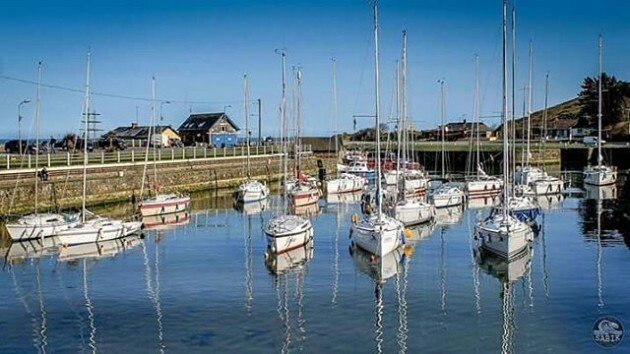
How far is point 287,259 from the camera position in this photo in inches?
1372

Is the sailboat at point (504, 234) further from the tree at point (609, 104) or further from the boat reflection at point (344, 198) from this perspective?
the tree at point (609, 104)

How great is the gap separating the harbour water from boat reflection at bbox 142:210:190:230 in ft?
14.8

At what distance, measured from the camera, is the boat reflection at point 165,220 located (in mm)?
47759

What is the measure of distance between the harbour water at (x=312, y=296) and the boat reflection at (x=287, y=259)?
10cm

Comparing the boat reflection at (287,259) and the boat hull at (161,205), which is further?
the boat hull at (161,205)

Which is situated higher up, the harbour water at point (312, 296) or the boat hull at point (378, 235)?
the boat hull at point (378, 235)

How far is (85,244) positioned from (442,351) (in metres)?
23.9

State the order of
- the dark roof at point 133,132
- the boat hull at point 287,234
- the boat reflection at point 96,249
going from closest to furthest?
1. the boat hull at point 287,234
2. the boat reflection at point 96,249
3. the dark roof at point 133,132

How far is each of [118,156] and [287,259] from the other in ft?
109

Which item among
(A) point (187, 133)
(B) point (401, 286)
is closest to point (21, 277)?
(B) point (401, 286)

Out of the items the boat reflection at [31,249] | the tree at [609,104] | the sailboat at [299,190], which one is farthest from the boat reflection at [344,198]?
the tree at [609,104]

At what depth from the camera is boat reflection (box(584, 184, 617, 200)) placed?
212 feet

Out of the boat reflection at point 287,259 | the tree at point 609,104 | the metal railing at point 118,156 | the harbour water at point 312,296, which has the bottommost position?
the harbour water at point 312,296
